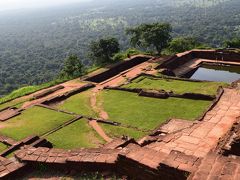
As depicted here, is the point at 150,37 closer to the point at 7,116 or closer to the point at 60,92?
the point at 60,92

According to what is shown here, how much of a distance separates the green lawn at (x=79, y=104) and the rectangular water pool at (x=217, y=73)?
11102 millimetres

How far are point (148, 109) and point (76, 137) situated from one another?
16.7ft

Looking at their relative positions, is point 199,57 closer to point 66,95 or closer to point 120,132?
point 66,95

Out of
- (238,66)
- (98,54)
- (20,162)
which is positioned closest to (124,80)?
(98,54)

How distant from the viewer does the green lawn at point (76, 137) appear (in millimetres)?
15484

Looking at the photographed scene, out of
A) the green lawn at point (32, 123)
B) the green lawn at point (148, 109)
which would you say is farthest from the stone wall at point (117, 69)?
the green lawn at point (32, 123)

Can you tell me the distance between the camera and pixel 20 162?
10.0 m

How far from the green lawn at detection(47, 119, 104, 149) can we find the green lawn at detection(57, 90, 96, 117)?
210 centimetres

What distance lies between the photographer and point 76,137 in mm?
16406

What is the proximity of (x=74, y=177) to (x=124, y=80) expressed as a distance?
1851cm

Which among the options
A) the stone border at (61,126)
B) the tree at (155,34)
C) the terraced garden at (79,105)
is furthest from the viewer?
the tree at (155,34)

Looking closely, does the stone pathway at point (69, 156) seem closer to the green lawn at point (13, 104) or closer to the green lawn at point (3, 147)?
the green lawn at point (3, 147)

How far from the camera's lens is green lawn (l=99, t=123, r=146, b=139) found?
15.9 metres

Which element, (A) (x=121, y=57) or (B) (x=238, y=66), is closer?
(B) (x=238, y=66)
